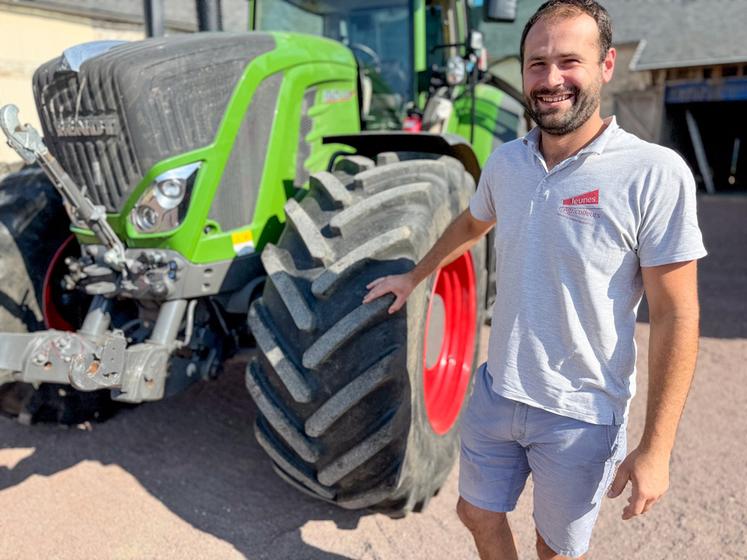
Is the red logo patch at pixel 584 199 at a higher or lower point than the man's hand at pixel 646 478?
higher

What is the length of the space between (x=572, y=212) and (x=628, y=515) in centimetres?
68

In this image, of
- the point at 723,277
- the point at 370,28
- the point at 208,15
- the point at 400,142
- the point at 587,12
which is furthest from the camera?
the point at 723,277

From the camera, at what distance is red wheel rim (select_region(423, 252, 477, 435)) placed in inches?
118

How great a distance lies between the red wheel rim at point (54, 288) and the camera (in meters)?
2.91

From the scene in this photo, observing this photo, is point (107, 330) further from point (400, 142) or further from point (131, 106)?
point (400, 142)

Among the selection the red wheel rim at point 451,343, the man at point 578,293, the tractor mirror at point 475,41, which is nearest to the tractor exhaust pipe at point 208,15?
the tractor mirror at point 475,41

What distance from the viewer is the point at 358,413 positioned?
2215mm

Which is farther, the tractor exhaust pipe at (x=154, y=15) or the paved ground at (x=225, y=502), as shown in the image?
the tractor exhaust pipe at (x=154, y=15)

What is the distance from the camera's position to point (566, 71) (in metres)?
1.60

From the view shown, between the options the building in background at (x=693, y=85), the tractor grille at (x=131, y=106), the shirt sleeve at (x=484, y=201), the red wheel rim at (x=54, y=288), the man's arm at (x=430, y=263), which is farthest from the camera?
the building in background at (x=693, y=85)

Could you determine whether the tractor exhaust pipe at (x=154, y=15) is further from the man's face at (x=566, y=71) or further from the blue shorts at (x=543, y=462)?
the blue shorts at (x=543, y=462)

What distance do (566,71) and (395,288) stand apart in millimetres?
844

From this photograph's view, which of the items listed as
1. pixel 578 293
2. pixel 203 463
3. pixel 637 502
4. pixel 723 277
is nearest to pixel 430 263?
pixel 578 293

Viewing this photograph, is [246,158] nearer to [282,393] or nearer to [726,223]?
[282,393]
